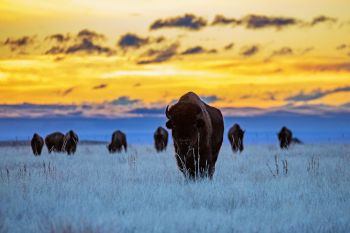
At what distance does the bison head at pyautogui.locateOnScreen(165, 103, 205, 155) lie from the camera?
515 inches

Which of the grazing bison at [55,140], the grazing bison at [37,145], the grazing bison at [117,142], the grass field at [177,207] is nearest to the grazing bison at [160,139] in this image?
the grazing bison at [117,142]

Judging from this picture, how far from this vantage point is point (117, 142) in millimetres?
43906

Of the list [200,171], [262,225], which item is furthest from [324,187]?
[262,225]

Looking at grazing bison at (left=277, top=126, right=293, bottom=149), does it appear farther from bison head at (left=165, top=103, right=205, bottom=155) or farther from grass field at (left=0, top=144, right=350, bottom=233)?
bison head at (left=165, top=103, right=205, bottom=155)

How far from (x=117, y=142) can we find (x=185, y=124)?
3129 centimetres

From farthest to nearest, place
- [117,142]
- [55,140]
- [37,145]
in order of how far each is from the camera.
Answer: [117,142] → [55,140] → [37,145]

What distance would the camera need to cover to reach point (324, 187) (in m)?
12.7

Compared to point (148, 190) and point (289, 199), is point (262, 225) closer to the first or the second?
point (289, 199)

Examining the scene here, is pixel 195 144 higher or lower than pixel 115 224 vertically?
higher

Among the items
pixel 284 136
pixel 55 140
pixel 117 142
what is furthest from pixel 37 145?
pixel 284 136

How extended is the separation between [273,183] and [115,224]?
259 inches

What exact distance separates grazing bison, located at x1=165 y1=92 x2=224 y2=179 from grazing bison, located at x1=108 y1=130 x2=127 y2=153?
2916 centimetres

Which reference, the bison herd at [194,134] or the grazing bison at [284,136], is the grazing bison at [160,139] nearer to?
the grazing bison at [284,136]

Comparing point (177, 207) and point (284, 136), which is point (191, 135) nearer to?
point (177, 207)
